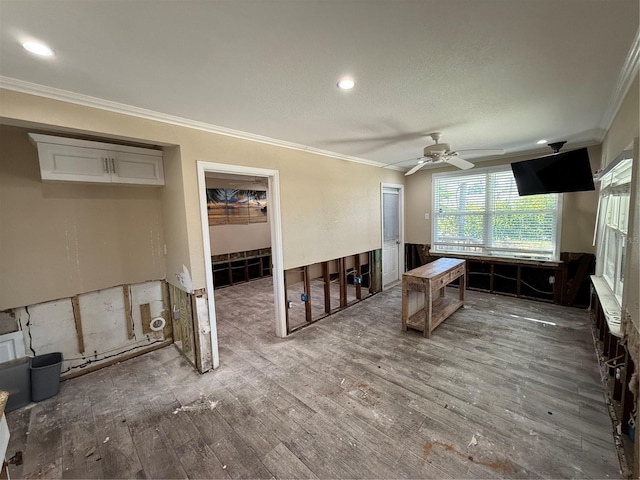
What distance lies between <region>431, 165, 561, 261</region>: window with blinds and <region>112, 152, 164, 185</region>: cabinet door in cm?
469

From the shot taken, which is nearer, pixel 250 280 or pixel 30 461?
pixel 30 461

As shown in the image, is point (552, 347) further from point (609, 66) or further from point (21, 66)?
point (21, 66)

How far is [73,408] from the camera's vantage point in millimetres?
2197

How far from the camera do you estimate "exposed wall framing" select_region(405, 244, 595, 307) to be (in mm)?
3986

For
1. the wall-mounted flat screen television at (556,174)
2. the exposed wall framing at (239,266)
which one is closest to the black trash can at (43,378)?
the exposed wall framing at (239,266)

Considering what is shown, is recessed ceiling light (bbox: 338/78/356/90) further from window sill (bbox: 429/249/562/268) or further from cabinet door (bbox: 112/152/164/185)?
window sill (bbox: 429/249/562/268)

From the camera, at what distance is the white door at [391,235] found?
5191 millimetres

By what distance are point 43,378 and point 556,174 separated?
6.15 metres

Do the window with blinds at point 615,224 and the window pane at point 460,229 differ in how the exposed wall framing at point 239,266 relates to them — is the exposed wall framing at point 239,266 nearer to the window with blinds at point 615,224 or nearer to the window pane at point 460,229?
the window pane at point 460,229

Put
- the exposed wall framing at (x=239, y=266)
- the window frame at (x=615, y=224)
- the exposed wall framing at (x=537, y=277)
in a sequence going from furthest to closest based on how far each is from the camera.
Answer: the exposed wall framing at (x=239, y=266) < the exposed wall framing at (x=537, y=277) < the window frame at (x=615, y=224)

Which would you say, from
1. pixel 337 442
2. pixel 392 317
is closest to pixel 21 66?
pixel 337 442

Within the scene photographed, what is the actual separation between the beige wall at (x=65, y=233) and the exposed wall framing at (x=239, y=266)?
2.53 m

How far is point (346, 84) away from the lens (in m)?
1.82

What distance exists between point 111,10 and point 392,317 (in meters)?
3.95
